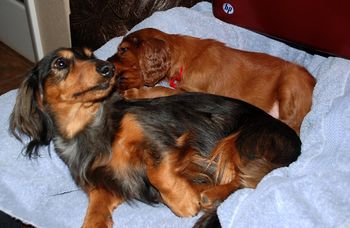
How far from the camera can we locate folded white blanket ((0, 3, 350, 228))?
178 cm

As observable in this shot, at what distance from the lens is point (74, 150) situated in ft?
7.45

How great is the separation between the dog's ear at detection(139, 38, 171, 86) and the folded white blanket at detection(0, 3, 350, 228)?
2.45 ft

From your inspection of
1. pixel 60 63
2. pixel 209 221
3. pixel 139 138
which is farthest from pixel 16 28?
pixel 209 221

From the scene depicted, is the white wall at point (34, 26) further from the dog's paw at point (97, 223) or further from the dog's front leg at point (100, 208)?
the dog's paw at point (97, 223)

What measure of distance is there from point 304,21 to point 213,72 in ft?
2.15

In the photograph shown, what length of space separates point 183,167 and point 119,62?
90cm

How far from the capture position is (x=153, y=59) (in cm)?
279

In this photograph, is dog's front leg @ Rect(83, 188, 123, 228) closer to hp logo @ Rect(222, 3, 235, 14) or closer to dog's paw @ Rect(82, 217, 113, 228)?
dog's paw @ Rect(82, 217, 113, 228)

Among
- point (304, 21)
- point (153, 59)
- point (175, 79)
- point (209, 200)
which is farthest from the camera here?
point (175, 79)

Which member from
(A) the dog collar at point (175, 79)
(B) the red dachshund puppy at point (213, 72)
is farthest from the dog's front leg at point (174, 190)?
(A) the dog collar at point (175, 79)

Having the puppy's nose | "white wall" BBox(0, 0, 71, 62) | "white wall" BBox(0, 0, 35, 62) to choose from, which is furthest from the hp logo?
"white wall" BBox(0, 0, 35, 62)

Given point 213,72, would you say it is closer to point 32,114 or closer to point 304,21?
point 304,21

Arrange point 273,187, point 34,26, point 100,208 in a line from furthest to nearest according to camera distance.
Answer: point 34,26 → point 100,208 → point 273,187

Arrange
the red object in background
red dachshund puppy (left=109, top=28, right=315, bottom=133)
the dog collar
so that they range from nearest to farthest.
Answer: the red object in background
red dachshund puppy (left=109, top=28, right=315, bottom=133)
the dog collar
